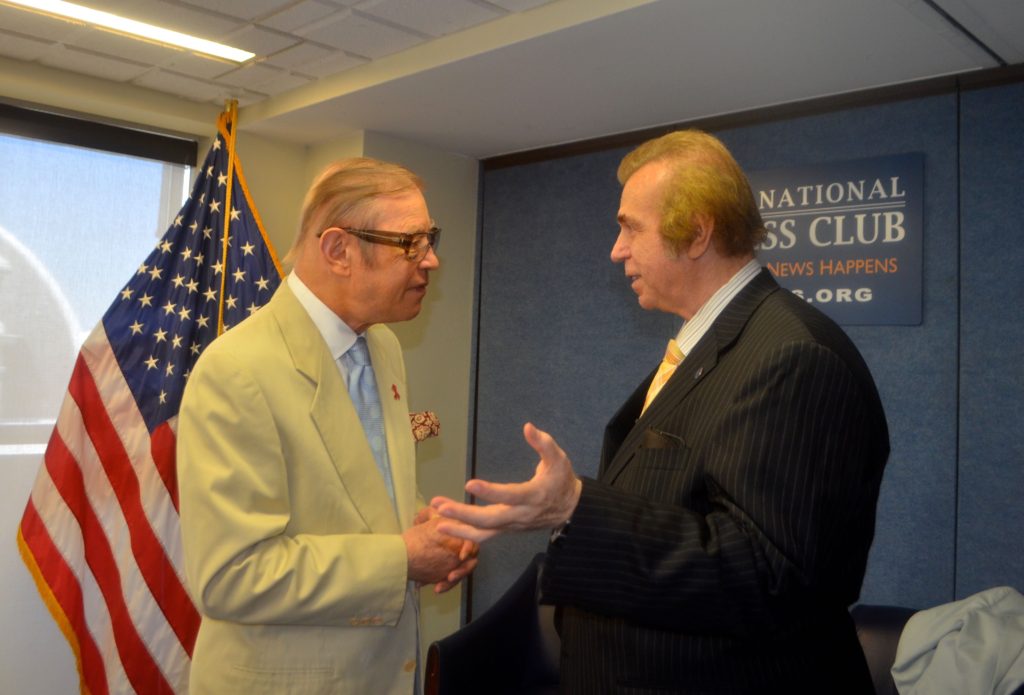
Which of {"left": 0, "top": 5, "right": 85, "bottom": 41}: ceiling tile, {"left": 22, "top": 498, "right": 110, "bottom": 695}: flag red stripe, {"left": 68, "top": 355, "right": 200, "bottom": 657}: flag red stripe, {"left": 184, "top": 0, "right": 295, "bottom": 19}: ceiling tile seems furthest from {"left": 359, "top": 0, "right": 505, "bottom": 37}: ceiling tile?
{"left": 22, "top": 498, "right": 110, "bottom": 695}: flag red stripe

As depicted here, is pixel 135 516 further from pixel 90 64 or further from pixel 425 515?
pixel 425 515

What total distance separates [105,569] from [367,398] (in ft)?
6.08

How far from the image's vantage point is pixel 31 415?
10.9 ft

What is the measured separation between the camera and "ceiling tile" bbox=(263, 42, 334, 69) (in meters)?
2.77

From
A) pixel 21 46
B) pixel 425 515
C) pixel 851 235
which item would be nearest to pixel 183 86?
pixel 21 46

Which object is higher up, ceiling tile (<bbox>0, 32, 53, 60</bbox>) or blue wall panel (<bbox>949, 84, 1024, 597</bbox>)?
ceiling tile (<bbox>0, 32, 53, 60</bbox>)

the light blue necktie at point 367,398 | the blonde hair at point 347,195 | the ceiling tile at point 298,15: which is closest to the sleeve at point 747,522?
the light blue necktie at point 367,398

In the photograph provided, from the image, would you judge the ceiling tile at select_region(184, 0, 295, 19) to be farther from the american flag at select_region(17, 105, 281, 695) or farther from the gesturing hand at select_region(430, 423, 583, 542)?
the gesturing hand at select_region(430, 423, 583, 542)

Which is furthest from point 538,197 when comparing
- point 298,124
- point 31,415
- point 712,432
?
point 712,432

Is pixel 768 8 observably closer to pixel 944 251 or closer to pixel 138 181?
pixel 944 251

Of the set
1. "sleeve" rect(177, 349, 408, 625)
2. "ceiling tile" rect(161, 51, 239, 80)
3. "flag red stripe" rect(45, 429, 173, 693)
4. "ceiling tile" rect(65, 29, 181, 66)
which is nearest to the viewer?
"sleeve" rect(177, 349, 408, 625)

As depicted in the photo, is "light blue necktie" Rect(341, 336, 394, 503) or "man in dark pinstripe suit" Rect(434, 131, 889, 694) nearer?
"man in dark pinstripe suit" Rect(434, 131, 889, 694)

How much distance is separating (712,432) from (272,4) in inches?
72.9

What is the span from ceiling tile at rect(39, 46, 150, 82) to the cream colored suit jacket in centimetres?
185
